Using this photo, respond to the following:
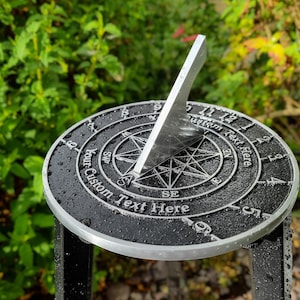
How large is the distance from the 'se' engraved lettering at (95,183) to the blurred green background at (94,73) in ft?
1.91

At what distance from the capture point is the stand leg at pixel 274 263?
5.24 ft

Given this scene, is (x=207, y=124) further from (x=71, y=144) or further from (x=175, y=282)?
(x=175, y=282)

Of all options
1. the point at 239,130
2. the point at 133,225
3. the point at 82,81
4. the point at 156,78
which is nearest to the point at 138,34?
the point at 156,78

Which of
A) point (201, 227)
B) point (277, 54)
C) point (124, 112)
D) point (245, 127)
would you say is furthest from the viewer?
point (277, 54)

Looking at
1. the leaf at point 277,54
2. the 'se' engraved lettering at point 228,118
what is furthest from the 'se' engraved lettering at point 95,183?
the leaf at point 277,54

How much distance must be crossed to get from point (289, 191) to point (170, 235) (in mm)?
448

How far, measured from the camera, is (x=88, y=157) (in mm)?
1748

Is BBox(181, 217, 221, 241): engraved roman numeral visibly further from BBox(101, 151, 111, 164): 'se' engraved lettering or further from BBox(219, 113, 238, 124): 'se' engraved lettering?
BBox(219, 113, 238, 124): 'se' engraved lettering

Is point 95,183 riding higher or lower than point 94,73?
higher

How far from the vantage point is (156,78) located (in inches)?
139

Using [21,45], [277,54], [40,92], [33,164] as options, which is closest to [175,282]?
[33,164]

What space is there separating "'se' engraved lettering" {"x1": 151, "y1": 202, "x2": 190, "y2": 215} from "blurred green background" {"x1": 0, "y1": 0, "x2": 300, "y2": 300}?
85cm

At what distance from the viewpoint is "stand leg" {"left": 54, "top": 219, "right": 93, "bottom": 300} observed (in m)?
1.66

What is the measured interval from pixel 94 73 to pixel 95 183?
1.24 meters
